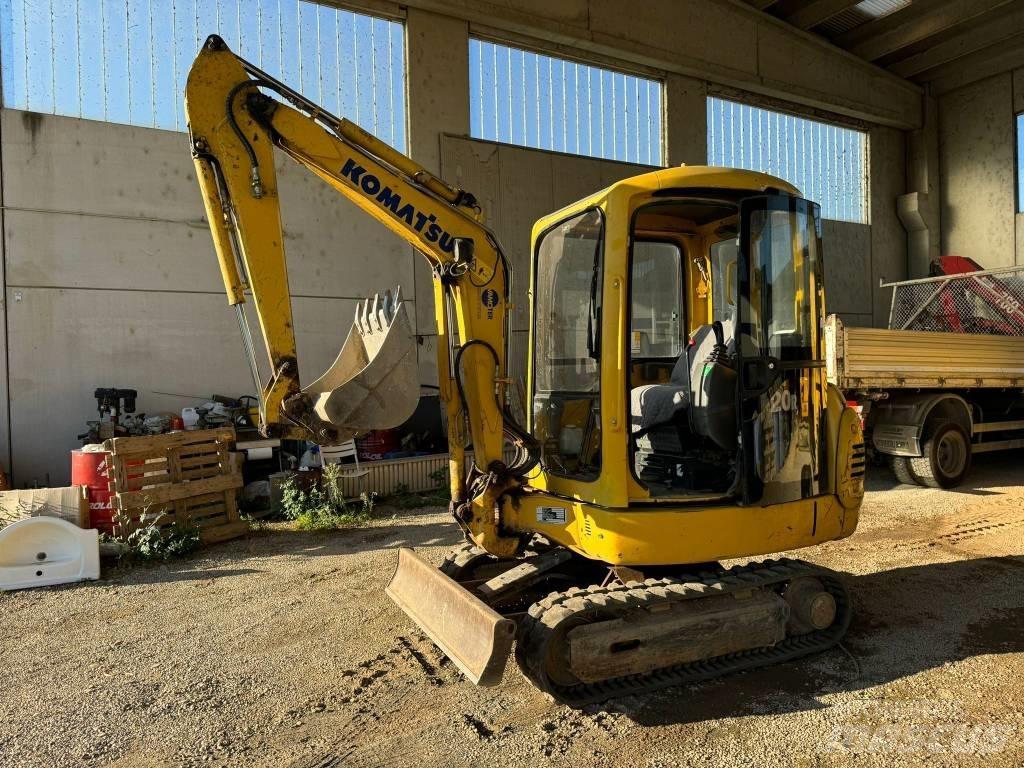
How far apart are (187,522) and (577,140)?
29.8ft

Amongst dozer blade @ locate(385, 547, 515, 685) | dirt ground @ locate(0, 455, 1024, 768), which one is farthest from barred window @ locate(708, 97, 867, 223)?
dozer blade @ locate(385, 547, 515, 685)

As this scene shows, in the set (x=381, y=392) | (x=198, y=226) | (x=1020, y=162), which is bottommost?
(x=381, y=392)

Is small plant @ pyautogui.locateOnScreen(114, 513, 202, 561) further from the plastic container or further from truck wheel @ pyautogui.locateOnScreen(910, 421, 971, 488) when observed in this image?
truck wheel @ pyautogui.locateOnScreen(910, 421, 971, 488)

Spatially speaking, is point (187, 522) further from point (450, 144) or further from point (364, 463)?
point (450, 144)

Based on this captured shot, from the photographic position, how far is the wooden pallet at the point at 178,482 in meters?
6.41

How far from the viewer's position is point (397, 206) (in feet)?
12.6

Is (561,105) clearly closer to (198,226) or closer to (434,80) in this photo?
(434,80)

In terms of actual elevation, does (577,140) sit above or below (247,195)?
above

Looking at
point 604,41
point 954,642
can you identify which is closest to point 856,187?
point 604,41

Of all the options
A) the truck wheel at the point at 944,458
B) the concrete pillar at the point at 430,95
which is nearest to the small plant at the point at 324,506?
the concrete pillar at the point at 430,95

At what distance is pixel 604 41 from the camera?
40.3 feet

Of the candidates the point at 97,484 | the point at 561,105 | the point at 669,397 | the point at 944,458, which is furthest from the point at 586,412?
the point at 561,105

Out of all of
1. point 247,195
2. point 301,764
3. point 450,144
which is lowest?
point 301,764

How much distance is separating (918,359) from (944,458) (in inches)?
56.0
